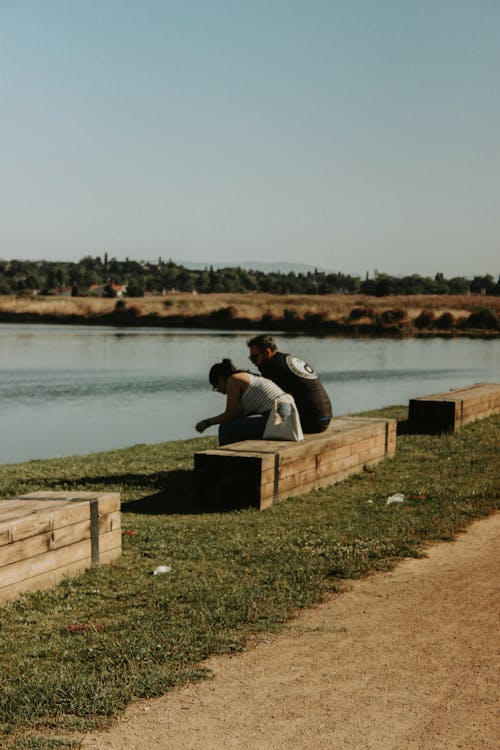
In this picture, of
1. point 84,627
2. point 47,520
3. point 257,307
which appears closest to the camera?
point 84,627

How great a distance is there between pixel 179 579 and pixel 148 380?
74.4 feet

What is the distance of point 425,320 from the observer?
68.4 meters

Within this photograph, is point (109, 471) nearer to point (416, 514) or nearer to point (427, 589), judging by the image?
point (416, 514)

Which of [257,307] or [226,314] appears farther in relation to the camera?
[257,307]

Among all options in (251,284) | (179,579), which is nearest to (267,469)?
(179,579)

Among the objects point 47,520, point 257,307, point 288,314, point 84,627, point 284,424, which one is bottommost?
point 84,627

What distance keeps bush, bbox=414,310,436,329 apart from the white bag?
6068cm

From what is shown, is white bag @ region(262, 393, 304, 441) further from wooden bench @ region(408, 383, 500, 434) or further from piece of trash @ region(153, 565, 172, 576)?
wooden bench @ region(408, 383, 500, 434)

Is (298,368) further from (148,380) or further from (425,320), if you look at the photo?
(425,320)

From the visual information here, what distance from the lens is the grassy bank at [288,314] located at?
224 feet

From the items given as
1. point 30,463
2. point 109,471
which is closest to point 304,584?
point 109,471

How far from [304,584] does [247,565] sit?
1.85 feet

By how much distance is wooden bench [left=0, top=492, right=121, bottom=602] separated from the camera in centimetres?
525

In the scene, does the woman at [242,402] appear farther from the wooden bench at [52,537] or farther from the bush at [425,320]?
the bush at [425,320]
